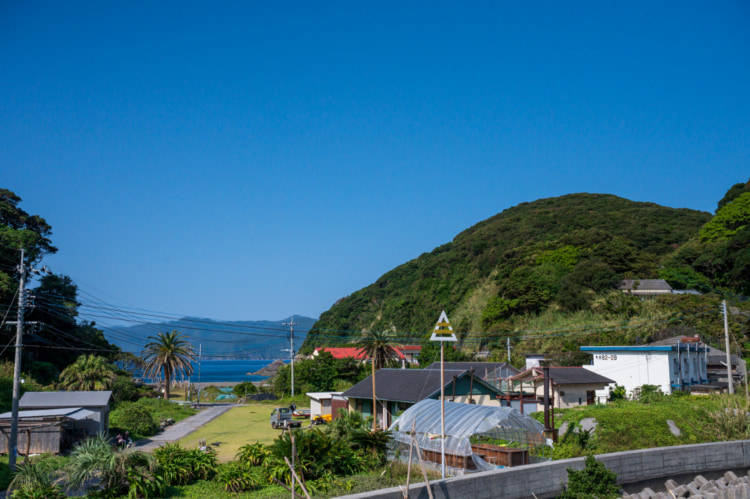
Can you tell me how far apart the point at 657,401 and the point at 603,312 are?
3586 centimetres

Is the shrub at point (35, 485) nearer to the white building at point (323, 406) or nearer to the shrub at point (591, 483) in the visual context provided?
the shrub at point (591, 483)

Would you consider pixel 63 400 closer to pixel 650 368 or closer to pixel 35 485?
pixel 35 485

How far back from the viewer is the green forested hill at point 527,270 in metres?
76.6

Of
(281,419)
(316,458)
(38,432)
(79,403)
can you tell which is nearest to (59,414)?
(38,432)

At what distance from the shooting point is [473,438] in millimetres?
21141

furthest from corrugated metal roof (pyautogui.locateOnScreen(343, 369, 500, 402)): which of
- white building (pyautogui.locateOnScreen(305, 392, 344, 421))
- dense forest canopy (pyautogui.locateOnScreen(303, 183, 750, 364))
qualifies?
dense forest canopy (pyautogui.locateOnScreen(303, 183, 750, 364))

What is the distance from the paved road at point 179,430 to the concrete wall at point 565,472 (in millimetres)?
19867

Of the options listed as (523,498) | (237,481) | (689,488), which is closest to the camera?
(523,498)

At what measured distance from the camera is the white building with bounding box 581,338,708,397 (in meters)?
42.3

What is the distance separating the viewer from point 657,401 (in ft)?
104

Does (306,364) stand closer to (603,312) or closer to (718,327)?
(603,312)

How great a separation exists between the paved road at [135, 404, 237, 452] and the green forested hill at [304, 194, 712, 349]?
40.8 meters

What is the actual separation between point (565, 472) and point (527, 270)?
239ft

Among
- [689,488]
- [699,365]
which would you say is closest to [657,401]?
[689,488]
